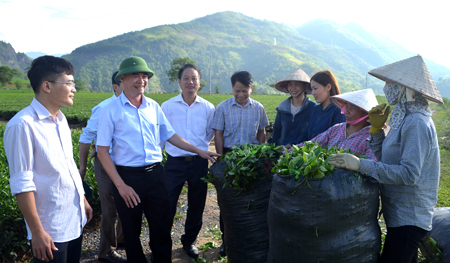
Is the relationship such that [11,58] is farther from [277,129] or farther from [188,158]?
[277,129]

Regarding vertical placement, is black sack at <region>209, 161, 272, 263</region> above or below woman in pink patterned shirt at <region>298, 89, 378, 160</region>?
below

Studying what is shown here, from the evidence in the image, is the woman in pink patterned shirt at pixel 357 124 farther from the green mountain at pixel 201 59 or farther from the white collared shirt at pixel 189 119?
the green mountain at pixel 201 59

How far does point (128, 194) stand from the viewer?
2521mm

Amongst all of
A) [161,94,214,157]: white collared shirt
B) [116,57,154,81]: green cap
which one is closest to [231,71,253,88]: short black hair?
[161,94,214,157]: white collared shirt

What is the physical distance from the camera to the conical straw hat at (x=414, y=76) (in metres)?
1.93

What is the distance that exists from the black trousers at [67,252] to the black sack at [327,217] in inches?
55.2

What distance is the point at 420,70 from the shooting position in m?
1.99

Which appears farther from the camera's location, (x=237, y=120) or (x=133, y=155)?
(x=237, y=120)

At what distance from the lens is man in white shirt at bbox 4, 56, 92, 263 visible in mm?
1733

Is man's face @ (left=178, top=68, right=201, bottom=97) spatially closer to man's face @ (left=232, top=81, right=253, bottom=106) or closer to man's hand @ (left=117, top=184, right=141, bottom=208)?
man's face @ (left=232, top=81, right=253, bottom=106)

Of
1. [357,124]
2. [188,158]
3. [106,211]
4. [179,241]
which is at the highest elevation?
[357,124]

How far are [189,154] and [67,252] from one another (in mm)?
1705

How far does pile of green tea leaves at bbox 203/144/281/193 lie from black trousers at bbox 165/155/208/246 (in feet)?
2.83

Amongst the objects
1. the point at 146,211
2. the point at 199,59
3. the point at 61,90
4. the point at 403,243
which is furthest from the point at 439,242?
the point at 199,59
